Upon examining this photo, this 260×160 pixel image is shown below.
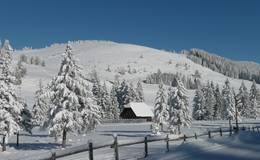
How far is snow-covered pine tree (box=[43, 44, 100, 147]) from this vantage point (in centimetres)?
4706

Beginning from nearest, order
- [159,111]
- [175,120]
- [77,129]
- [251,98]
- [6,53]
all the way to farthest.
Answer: [77,129] → [6,53] → [175,120] → [159,111] → [251,98]

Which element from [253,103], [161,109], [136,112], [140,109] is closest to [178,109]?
[161,109]

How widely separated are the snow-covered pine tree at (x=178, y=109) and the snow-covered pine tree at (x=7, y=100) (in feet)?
92.9

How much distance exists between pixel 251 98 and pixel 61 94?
92841mm

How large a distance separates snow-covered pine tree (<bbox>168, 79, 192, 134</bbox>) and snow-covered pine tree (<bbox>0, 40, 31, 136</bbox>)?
28.3 metres

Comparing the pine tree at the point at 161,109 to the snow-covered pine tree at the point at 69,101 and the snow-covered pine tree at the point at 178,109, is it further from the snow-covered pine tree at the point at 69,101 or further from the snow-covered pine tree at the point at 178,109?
the snow-covered pine tree at the point at 69,101

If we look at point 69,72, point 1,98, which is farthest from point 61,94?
point 1,98

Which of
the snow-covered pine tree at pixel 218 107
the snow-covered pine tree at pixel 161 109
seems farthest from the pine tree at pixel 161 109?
the snow-covered pine tree at pixel 218 107

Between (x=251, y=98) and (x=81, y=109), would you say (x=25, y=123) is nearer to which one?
(x=81, y=109)

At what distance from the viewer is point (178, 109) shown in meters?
71.8

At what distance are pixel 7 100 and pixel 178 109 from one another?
30.9m

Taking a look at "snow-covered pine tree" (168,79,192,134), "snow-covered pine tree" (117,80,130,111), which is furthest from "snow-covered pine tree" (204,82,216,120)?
"snow-covered pine tree" (168,79,192,134)

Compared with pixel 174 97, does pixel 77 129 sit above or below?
below

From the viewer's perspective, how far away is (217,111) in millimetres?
130125
